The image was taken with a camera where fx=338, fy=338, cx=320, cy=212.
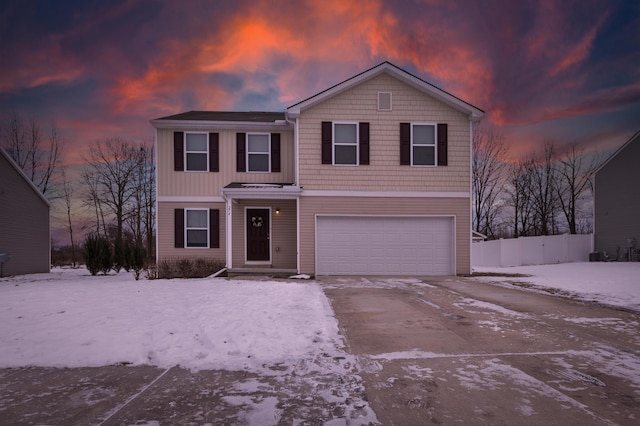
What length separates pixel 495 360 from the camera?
379 centimetres

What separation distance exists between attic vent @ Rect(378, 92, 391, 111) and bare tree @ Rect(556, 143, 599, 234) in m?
23.3

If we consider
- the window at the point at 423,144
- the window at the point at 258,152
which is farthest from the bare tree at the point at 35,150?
the window at the point at 423,144

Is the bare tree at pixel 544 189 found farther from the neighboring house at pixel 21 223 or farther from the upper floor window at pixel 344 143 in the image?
the neighboring house at pixel 21 223

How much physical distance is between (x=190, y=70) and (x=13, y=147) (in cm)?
1775

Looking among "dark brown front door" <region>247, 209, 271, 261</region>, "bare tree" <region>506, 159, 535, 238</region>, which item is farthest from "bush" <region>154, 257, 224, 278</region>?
"bare tree" <region>506, 159, 535, 238</region>

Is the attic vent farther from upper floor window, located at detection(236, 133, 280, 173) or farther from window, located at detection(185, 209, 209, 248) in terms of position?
window, located at detection(185, 209, 209, 248)

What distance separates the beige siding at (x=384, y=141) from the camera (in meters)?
12.4

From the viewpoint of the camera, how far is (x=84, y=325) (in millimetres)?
4988

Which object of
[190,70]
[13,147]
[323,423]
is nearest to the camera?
[323,423]

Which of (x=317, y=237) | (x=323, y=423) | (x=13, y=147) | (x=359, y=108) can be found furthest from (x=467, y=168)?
(x=13, y=147)

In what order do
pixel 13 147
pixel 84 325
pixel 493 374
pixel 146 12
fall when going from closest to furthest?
pixel 493 374
pixel 84 325
pixel 146 12
pixel 13 147

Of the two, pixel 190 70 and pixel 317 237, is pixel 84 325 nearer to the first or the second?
pixel 317 237

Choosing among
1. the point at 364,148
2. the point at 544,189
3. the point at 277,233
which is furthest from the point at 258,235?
the point at 544,189

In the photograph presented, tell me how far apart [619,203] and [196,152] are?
20505mm
